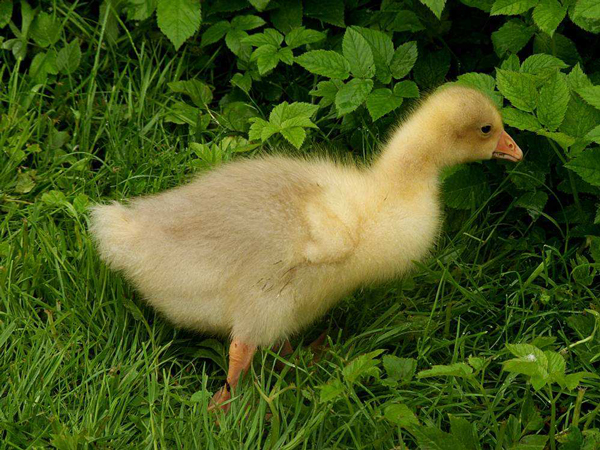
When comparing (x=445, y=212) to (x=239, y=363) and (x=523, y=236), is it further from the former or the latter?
(x=239, y=363)

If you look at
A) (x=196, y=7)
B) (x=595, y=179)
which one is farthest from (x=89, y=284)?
(x=595, y=179)

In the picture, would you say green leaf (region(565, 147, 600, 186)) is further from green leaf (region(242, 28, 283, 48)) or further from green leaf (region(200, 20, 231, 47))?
green leaf (region(200, 20, 231, 47))

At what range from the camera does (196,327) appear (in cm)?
318

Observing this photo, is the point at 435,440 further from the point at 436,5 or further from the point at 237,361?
the point at 436,5

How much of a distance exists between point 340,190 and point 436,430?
831 mm

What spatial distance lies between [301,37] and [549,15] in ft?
3.43

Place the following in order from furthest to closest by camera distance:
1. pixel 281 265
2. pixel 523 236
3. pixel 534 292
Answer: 1. pixel 523 236
2. pixel 534 292
3. pixel 281 265

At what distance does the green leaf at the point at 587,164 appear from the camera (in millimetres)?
3201

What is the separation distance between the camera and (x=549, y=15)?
10.7 ft

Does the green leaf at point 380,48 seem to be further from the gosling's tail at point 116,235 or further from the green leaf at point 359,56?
the gosling's tail at point 116,235

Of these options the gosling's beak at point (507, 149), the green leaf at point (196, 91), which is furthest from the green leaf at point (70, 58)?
the gosling's beak at point (507, 149)

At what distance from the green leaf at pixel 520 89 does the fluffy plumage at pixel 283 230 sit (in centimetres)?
8

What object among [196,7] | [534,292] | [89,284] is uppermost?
[196,7]

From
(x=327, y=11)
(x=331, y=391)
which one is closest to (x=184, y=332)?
(x=331, y=391)
